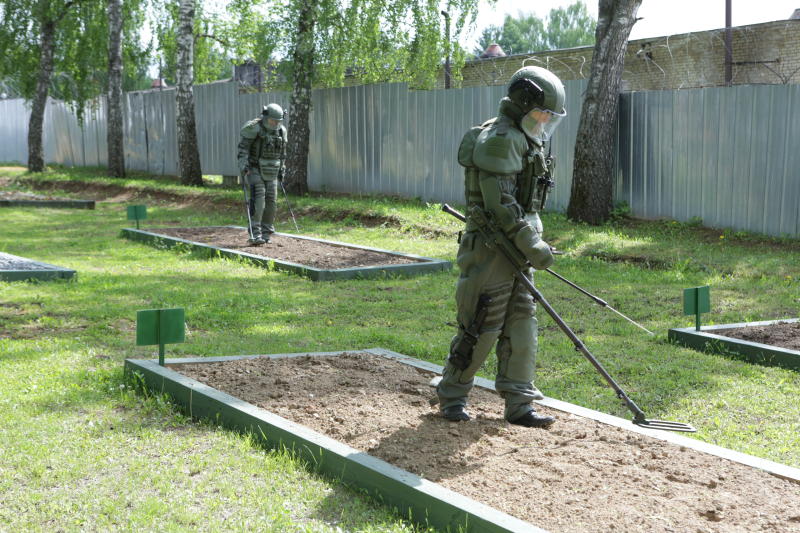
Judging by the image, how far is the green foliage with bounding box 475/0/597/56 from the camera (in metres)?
93.8

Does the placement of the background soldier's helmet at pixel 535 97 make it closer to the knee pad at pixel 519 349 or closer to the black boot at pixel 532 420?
the knee pad at pixel 519 349

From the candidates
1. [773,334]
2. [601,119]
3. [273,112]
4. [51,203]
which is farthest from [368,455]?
[51,203]

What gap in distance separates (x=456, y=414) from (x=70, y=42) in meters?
27.0

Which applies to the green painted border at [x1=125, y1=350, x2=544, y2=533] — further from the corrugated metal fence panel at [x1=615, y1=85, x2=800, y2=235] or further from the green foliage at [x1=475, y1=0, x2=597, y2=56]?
the green foliage at [x1=475, y1=0, x2=597, y2=56]

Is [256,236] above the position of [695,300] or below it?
below

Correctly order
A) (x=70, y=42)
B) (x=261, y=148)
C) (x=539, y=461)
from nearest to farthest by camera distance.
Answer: (x=539, y=461) < (x=261, y=148) < (x=70, y=42)

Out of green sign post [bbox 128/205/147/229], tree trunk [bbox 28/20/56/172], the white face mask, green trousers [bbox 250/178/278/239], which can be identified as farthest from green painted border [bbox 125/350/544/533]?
tree trunk [bbox 28/20/56/172]

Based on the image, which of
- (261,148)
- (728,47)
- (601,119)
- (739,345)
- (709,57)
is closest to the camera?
(739,345)

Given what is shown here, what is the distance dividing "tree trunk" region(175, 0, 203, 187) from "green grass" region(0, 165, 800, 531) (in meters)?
8.81

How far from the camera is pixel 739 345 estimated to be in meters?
6.93

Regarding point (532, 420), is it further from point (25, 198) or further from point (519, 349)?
point (25, 198)

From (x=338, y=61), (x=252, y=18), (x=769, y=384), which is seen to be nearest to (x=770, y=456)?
(x=769, y=384)

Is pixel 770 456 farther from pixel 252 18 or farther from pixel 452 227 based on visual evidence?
pixel 252 18

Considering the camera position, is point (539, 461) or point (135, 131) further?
point (135, 131)
